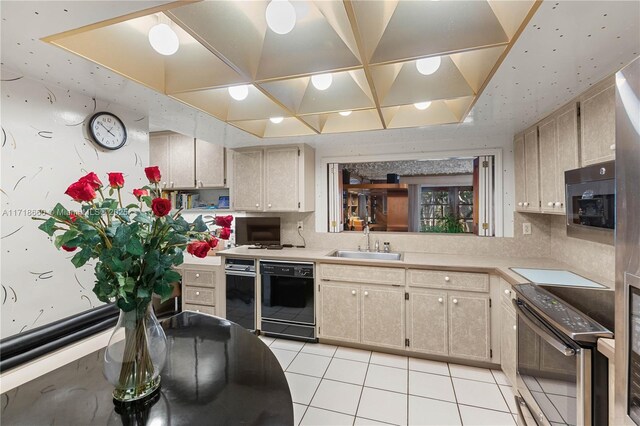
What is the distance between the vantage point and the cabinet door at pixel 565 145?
1866 millimetres

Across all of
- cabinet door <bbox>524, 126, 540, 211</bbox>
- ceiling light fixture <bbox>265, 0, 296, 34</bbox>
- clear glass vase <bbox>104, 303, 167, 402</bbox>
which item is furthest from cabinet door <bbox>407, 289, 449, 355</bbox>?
ceiling light fixture <bbox>265, 0, 296, 34</bbox>

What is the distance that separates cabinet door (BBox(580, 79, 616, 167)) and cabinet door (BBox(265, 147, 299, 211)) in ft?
8.33

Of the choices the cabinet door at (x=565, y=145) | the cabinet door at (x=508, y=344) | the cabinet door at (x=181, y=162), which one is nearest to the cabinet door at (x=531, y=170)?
the cabinet door at (x=565, y=145)

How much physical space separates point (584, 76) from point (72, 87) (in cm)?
311

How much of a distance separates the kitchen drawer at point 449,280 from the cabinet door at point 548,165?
0.78m

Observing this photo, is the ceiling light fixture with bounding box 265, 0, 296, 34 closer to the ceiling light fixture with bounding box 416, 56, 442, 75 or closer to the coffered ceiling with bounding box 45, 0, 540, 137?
the coffered ceiling with bounding box 45, 0, 540, 137

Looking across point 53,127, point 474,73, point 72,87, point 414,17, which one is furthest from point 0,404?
point 474,73

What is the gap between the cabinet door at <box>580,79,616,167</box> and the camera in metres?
1.54

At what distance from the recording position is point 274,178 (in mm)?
3428

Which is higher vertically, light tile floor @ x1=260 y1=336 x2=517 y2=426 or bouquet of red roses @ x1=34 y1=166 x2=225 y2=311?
bouquet of red roses @ x1=34 y1=166 x2=225 y2=311

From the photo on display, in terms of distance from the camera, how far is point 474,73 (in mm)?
1693

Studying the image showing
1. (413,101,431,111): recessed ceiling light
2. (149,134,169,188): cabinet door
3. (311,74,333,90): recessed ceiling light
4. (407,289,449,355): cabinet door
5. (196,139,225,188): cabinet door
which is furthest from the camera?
(149,134,169,188): cabinet door

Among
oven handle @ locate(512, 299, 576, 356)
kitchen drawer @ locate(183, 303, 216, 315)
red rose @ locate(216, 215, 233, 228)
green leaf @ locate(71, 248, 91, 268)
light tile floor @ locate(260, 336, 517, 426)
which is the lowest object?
light tile floor @ locate(260, 336, 517, 426)

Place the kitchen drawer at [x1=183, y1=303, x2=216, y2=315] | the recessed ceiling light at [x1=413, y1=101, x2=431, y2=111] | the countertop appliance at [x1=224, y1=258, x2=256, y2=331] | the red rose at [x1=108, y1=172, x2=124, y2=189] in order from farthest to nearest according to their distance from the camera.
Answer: the kitchen drawer at [x1=183, y1=303, x2=216, y2=315]
the countertop appliance at [x1=224, y1=258, x2=256, y2=331]
the recessed ceiling light at [x1=413, y1=101, x2=431, y2=111]
the red rose at [x1=108, y1=172, x2=124, y2=189]
